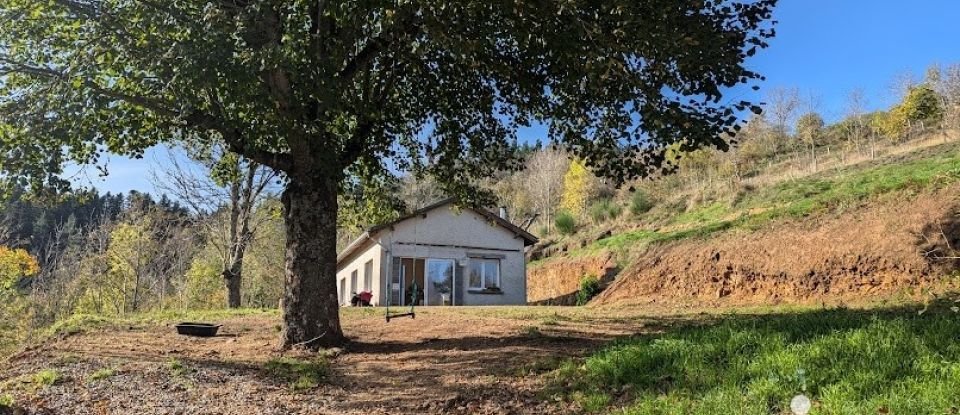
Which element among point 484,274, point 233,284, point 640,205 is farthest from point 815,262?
point 233,284

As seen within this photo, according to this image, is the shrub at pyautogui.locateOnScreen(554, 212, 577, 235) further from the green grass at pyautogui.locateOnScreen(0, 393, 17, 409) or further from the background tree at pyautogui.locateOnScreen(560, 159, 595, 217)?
the green grass at pyautogui.locateOnScreen(0, 393, 17, 409)

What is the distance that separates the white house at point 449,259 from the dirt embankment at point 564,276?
1.82 metres

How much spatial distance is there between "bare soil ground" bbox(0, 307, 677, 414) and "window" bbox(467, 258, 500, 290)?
15.0 meters

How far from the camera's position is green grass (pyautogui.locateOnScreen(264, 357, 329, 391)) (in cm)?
658

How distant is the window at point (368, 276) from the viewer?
26766 millimetres

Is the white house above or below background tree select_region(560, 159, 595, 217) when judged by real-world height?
below

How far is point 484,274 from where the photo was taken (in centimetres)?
2597

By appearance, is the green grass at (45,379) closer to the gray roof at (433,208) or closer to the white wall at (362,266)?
the white wall at (362,266)

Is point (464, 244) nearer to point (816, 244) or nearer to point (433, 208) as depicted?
point (433, 208)

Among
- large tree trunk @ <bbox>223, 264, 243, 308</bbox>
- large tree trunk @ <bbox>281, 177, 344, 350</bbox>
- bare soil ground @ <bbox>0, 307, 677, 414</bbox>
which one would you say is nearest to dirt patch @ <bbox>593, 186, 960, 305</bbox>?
bare soil ground @ <bbox>0, 307, 677, 414</bbox>

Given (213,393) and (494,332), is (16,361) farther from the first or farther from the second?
(494,332)

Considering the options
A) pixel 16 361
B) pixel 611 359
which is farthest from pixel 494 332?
pixel 16 361

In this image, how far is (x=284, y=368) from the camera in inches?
290

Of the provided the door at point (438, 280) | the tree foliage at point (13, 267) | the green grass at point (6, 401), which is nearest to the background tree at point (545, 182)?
the door at point (438, 280)
